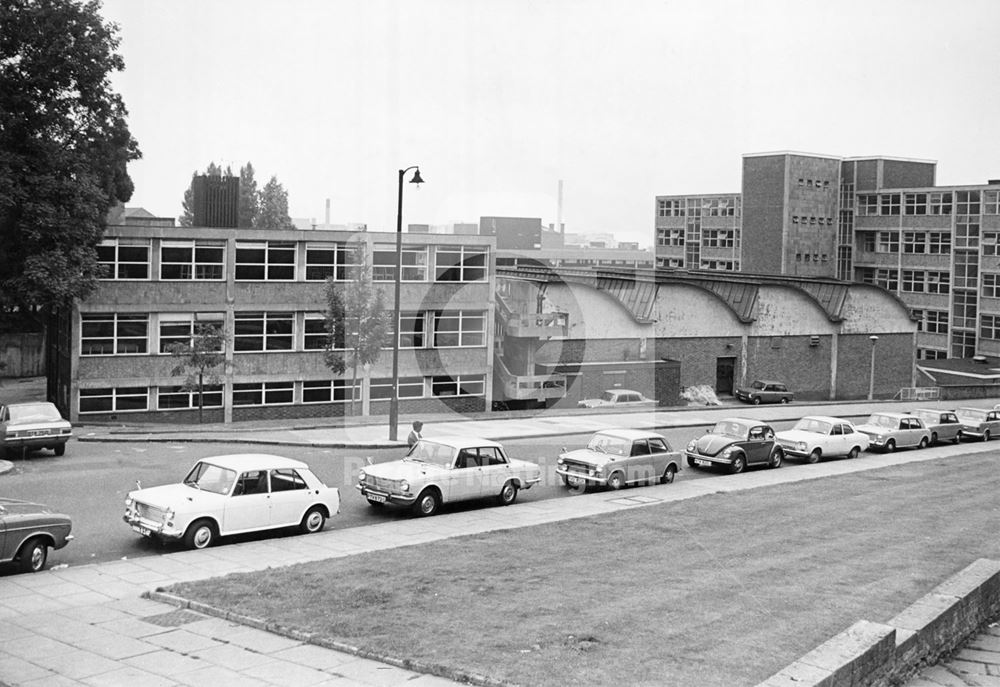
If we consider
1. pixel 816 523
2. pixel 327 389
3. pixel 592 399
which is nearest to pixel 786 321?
pixel 592 399

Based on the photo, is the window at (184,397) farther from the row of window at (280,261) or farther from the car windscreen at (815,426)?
the car windscreen at (815,426)

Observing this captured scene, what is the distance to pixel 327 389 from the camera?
4750 centimetres

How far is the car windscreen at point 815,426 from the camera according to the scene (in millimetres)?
34156

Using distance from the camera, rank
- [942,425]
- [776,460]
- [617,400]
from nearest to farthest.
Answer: [776,460]
[942,425]
[617,400]

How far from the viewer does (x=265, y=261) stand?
45469 mm

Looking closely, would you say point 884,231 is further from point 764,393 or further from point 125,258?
point 125,258

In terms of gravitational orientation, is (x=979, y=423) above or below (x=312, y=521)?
above

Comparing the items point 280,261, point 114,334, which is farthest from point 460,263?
point 114,334

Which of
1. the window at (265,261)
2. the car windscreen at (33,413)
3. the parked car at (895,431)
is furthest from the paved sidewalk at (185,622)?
the window at (265,261)

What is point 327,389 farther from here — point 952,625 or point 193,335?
point 952,625

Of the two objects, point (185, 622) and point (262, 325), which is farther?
point (262, 325)

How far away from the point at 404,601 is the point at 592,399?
39029mm

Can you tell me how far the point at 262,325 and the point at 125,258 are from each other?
21.4 ft

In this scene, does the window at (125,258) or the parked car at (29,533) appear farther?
the window at (125,258)
